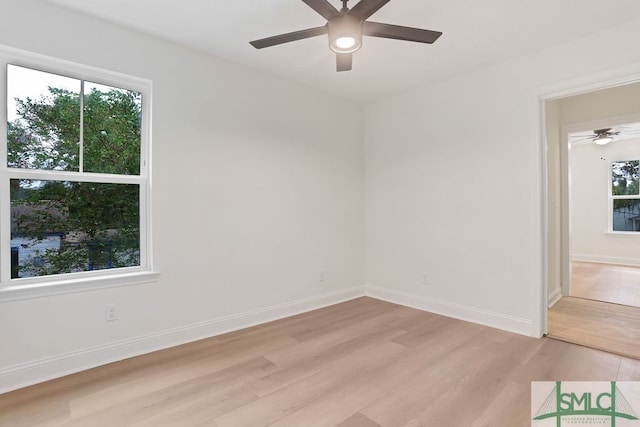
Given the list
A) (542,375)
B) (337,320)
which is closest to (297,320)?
(337,320)

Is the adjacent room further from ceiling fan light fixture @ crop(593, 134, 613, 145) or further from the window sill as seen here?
ceiling fan light fixture @ crop(593, 134, 613, 145)

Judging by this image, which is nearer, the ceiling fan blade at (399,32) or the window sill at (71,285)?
the ceiling fan blade at (399,32)

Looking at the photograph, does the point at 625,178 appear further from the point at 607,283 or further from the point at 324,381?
the point at 324,381

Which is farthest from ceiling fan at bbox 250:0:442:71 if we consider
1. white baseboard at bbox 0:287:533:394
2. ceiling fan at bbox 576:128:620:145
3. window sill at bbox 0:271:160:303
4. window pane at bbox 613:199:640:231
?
window pane at bbox 613:199:640:231

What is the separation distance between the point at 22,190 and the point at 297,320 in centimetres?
254

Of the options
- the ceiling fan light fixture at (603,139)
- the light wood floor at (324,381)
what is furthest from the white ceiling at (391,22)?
the ceiling fan light fixture at (603,139)

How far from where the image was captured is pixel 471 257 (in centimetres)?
346

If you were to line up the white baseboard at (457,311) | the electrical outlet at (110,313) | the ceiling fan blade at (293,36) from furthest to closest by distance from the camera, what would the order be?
the white baseboard at (457,311) → the electrical outlet at (110,313) → the ceiling fan blade at (293,36)

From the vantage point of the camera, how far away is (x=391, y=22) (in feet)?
8.17

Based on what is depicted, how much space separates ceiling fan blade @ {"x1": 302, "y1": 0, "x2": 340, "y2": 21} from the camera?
1801 millimetres

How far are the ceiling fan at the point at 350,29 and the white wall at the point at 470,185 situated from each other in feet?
5.10

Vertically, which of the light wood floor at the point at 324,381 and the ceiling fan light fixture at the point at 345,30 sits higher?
the ceiling fan light fixture at the point at 345,30

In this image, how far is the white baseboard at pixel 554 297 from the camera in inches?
154

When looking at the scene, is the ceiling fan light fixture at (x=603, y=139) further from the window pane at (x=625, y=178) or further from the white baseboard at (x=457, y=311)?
the white baseboard at (x=457, y=311)
